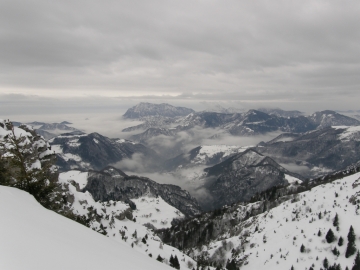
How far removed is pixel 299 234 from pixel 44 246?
13259 centimetres

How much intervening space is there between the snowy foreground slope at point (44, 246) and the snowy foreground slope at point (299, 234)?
107 metres

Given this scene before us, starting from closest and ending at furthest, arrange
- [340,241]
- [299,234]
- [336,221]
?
[340,241], [336,221], [299,234]

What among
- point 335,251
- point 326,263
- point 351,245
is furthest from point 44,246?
point 335,251

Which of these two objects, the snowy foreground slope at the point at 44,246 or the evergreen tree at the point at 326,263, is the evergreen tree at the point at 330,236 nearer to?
the evergreen tree at the point at 326,263

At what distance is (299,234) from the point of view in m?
113

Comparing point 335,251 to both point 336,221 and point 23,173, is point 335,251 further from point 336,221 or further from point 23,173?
point 23,173

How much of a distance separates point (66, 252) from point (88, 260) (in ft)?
3.33

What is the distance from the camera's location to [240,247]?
13462 centimetres

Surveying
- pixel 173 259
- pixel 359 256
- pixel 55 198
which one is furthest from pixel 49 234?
pixel 359 256

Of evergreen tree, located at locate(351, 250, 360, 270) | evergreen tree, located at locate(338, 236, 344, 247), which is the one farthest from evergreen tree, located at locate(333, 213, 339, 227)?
evergreen tree, located at locate(351, 250, 360, 270)

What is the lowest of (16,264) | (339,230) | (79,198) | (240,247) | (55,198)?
(240,247)

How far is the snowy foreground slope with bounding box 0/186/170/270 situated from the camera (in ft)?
26.0

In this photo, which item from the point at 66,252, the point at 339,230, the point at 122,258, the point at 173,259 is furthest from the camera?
the point at 339,230

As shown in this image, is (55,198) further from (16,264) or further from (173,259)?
(173,259)
